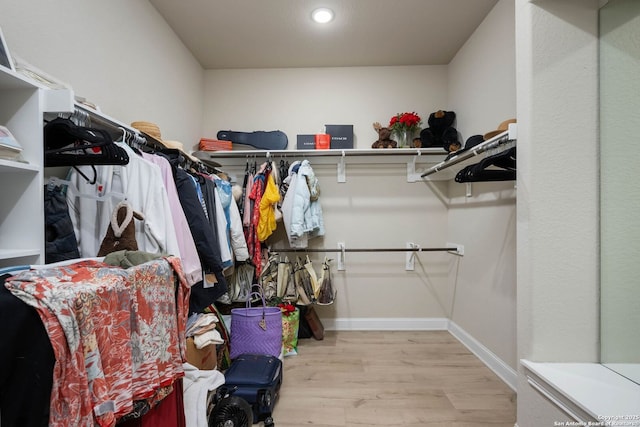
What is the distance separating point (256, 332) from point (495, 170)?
1.91 meters

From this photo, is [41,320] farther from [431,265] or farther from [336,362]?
[431,265]

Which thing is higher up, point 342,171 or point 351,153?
point 351,153

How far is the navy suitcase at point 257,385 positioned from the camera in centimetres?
147

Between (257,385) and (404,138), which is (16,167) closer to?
(257,385)

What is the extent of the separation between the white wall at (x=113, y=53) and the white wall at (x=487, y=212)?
2.50 meters

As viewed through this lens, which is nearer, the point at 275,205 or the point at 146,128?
the point at 146,128

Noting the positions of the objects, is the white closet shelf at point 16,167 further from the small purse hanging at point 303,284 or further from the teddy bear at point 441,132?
the teddy bear at point 441,132

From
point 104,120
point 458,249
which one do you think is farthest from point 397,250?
point 104,120

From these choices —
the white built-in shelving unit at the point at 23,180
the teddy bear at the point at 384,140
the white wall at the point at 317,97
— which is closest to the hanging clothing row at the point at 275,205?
the white wall at the point at 317,97

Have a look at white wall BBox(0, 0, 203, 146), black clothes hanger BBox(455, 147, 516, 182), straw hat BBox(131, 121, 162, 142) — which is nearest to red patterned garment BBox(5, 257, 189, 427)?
straw hat BBox(131, 121, 162, 142)

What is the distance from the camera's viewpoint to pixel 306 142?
2629 mm

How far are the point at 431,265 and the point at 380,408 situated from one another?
1524 mm

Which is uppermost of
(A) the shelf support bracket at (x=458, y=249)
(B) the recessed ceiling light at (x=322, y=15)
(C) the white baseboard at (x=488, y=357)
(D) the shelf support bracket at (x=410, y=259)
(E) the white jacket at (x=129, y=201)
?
(B) the recessed ceiling light at (x=322, y=15)

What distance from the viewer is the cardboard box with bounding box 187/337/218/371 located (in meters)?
1.54
